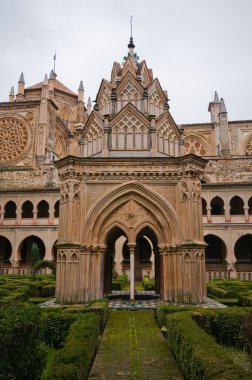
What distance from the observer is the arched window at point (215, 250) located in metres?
33.7

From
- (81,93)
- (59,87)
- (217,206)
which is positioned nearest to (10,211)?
(81,93)

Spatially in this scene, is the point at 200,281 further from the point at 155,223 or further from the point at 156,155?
the point at 156,155

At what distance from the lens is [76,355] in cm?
564

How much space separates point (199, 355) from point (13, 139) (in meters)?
39.1

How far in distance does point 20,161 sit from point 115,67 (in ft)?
79.4

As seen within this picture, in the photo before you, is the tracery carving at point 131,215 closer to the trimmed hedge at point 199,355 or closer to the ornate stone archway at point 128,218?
the ornate stone archway at point 128,218

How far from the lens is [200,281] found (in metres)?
14.0

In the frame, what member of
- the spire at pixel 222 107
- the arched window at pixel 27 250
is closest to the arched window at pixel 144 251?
the arched window at pixel 27 250

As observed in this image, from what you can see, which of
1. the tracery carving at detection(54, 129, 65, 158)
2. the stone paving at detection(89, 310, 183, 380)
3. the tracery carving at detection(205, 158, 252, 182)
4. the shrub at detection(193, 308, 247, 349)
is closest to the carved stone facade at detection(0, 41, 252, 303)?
the stone paving at detection(89, 310, 183, 380)

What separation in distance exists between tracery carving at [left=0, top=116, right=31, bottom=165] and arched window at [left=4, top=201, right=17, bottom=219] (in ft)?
18.6

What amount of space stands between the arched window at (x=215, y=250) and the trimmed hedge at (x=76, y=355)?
89.8 feet

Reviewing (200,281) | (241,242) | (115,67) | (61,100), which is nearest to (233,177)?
(241,242)

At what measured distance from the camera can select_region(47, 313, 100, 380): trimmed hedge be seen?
4945 millimetres

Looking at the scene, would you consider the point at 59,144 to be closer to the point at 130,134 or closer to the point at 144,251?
the point at 144,251
